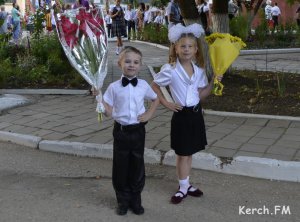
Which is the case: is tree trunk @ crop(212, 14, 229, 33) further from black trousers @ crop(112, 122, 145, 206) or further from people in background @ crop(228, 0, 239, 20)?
people in background @ crop(228, 0, 239, 20)

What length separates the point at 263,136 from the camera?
6266mm

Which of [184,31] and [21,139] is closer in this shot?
[184,31]

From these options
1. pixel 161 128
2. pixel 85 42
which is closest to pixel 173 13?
pixel 161 128

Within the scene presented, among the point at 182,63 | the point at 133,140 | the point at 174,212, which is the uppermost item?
the point at 182,63

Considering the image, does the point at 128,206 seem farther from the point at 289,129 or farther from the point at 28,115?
the point at 28,115

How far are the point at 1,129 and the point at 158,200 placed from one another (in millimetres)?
3606

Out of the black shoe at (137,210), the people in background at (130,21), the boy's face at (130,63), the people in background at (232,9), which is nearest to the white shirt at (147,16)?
the people in background at (130,21)

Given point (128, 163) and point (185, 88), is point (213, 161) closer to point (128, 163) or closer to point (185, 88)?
point (185, 88)

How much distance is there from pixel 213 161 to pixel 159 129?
1.58 meters

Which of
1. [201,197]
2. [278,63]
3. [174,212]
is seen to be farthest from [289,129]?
[278,63]

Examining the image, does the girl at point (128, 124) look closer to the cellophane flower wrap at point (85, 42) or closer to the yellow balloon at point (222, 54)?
the cellophane flower wrap at point (85, 42)

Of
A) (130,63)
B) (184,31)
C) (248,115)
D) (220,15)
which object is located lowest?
(248,115)

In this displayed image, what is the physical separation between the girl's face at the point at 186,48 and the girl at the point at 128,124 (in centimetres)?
43

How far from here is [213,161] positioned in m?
5.42
